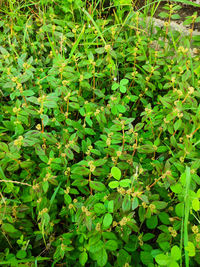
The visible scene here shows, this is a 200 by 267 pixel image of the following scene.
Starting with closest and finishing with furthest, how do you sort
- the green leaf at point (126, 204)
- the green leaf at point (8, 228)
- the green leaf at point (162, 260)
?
the green leaf at point (162, 260)
the green leaf at point (126, 204)
the green leaf at point (8, 228)

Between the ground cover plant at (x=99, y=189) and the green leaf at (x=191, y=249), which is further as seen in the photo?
the ground cover plant at (x=99, y=189)

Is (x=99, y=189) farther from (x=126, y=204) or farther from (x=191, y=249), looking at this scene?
(x=191, y=249)

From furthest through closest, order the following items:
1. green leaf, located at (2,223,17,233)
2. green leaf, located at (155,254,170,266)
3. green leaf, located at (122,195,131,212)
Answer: green leaf, located at (2,223,17,233) → green leaf, located at (122,195,131,212) → green leaf, located at (155,254,170,266)

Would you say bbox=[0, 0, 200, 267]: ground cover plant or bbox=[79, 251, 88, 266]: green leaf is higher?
bbox=[0, 0, 200, 267]: ground cover plant

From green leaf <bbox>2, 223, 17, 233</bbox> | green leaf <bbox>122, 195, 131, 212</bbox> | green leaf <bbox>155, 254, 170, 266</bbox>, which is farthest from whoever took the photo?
green leaf <bbox>2, 223, 17, 233</bbox>

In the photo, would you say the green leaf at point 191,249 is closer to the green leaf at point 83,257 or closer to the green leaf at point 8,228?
the green leaf at point 83,257

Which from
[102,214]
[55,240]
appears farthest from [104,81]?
[55,240]

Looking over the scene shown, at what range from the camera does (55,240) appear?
1.44 meters

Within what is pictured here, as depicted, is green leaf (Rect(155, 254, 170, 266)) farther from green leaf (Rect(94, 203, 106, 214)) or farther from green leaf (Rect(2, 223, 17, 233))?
green leaf (Rect(2, 223, 17, 233))

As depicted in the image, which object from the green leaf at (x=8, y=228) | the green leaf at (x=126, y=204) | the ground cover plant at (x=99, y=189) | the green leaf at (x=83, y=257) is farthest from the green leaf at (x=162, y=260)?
the green leaf at (x=8, y=228)

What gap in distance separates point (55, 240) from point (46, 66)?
5.30ft

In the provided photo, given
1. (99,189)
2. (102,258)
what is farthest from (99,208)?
(102,258)

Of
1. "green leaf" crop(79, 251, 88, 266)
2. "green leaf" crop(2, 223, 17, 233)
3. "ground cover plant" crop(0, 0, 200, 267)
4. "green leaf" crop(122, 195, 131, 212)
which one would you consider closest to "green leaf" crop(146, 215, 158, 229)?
"ground cover plant" crop(0, 0, 200, 267)

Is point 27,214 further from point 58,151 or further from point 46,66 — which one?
point 46,66
